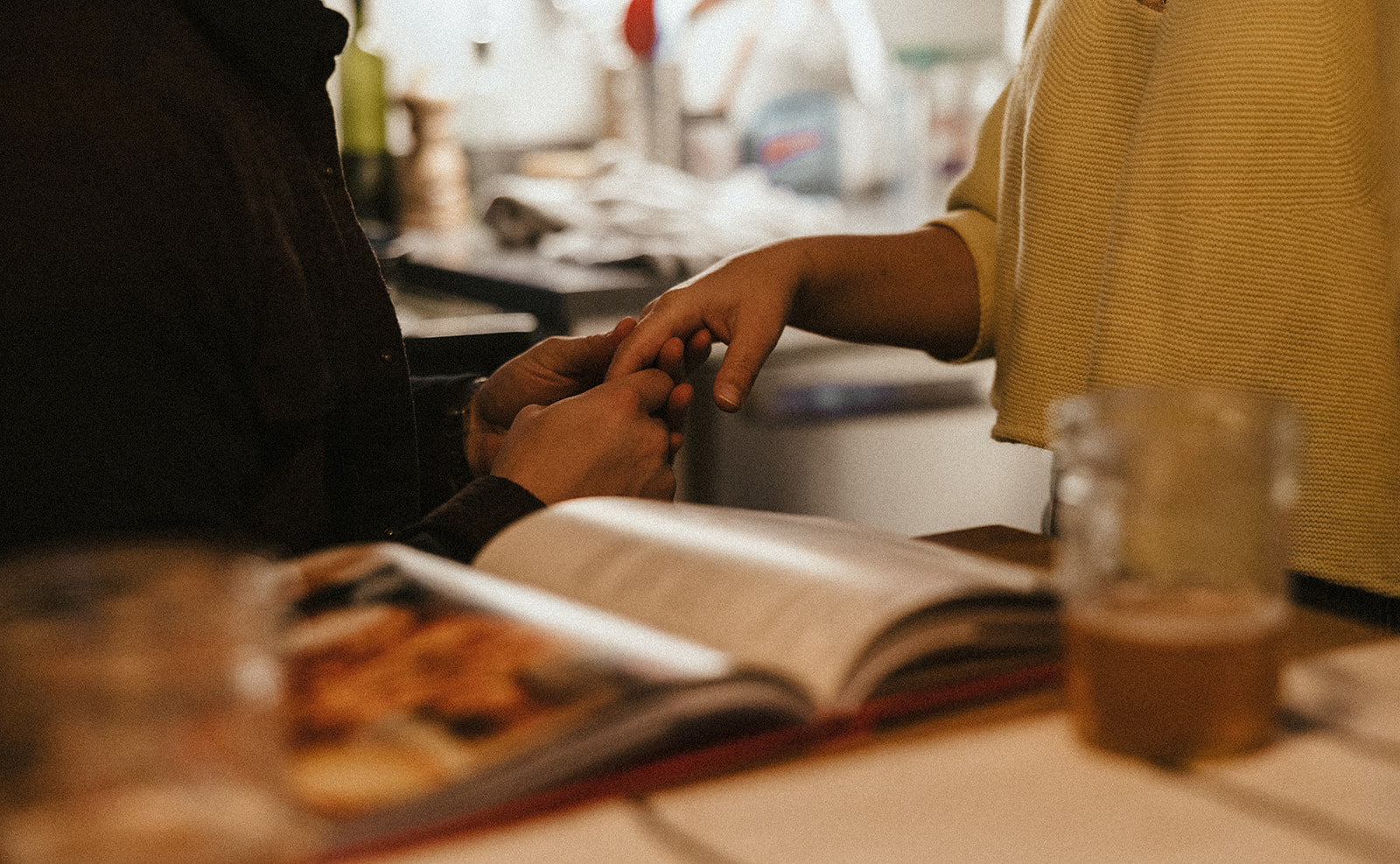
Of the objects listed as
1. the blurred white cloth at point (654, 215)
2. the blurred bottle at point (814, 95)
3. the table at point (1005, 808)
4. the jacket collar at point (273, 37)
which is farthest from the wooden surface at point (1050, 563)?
the blurred bottle at point (814, 95)

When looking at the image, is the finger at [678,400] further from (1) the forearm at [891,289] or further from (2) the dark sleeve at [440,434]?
(2) the dark sleeve at [440,434]

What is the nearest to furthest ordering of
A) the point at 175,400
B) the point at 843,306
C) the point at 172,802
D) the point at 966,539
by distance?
the point at 172,802 < the point at 966,539 < the point at 175,400 < the point at 843,306

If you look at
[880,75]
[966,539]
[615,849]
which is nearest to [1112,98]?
[966,539]

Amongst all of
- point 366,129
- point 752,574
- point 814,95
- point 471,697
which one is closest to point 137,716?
point 471,697

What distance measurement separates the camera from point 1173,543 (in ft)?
1.35

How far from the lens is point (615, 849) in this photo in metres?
0.35

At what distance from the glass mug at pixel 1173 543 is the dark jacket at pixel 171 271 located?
25.3 inches

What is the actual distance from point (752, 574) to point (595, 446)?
0.33 m

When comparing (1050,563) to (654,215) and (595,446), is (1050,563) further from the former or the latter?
(654,215)

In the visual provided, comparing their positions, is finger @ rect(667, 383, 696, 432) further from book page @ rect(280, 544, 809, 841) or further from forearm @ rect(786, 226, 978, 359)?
book page @ rect(280, 544, 809, 841)

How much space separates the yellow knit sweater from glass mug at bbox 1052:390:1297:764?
40cm

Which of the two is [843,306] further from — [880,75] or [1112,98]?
[880,75]

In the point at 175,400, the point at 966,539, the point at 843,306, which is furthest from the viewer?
the point at 843,306

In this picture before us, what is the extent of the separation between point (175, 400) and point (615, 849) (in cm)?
62
